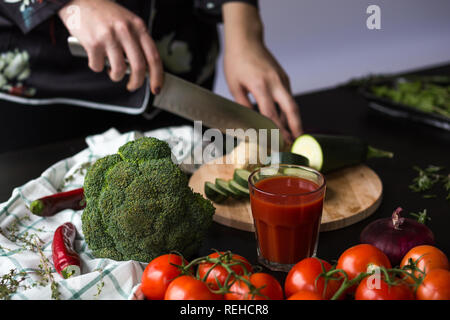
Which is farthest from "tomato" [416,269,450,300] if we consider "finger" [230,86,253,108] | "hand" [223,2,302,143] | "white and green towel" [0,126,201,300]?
"finger" [230,86,253,108]

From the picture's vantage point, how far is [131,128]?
225 cm

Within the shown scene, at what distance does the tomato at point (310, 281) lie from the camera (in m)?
1.09

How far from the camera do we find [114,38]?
5.52 ft

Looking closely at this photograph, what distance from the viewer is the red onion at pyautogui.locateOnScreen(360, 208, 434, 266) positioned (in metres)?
1.27

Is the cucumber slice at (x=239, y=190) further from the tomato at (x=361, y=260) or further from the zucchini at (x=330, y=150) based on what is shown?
the tomato at (x=361, y=260)

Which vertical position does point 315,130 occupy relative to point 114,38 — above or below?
below

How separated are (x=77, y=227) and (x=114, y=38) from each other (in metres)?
0.65

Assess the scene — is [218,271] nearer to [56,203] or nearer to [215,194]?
[215,194]

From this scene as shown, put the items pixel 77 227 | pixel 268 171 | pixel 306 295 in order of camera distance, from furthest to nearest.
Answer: pixel 77 227, pixel 268 171, pixel 306 295

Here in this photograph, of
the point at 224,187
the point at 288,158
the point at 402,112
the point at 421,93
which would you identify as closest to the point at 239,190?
the point at 224,187

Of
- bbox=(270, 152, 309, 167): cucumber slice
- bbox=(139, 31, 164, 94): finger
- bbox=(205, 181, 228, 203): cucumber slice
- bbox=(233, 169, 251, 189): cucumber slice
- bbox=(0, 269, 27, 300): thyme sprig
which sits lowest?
bbox=(0, 269, 27, 300): thyme sprig

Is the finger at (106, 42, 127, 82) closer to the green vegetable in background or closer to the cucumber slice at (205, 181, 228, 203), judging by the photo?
the cucumber slice at (205, 181, 228, 203)

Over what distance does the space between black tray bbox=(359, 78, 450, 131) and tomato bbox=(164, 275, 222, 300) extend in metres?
1.52
